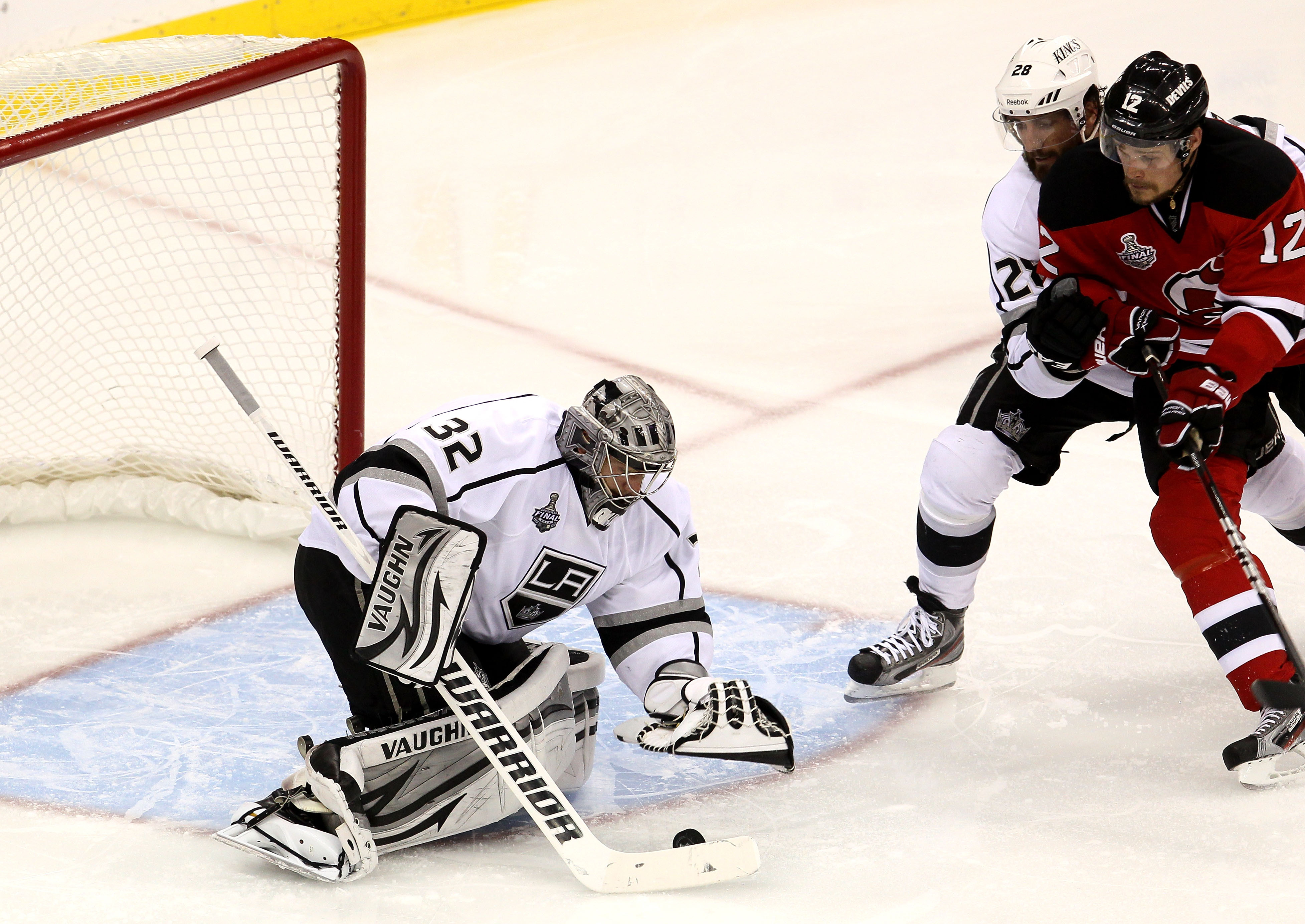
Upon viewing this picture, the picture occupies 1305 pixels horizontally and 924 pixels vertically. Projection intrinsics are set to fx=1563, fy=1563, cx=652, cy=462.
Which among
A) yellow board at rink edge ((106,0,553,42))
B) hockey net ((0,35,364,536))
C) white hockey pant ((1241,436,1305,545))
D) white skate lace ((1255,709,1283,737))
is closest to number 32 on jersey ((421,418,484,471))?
hockey net ((0,35,364,536))

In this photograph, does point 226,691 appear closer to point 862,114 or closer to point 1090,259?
point 1090,259

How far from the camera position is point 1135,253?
237 centimetres

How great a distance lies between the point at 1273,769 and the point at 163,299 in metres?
3.34

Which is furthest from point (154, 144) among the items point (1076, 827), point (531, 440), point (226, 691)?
point (1076, 827)

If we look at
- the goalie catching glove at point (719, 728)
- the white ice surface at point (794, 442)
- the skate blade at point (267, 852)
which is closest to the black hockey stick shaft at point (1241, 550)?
the white ice surface at point (794, 442)

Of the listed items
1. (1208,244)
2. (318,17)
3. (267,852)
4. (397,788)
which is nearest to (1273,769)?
(1208,244)

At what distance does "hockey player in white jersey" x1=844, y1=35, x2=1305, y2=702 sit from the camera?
2.49 metres

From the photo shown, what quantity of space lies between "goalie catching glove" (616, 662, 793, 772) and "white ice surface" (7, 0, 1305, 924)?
0.17 meters

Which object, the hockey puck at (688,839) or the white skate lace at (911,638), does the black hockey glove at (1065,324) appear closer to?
the white skate lace at (911,638)

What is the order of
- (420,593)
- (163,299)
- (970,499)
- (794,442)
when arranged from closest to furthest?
(420,593), (970,499), (794,442), (163,299)

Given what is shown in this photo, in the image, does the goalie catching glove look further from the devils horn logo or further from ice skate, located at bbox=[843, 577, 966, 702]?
the devils horn logo

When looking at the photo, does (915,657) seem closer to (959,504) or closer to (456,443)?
(959,504)

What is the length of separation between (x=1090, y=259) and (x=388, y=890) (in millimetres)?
1397

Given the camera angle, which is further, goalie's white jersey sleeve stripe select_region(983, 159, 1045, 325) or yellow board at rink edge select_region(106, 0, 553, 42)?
yellow board at rink edge select_region(106, 0, 553, 42)
